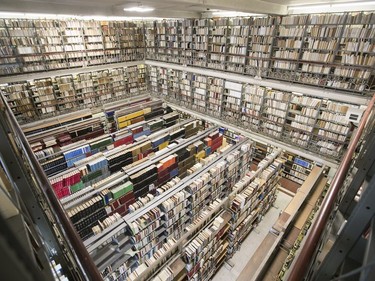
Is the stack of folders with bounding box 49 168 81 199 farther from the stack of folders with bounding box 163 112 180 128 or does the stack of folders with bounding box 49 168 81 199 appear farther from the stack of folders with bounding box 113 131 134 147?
the stack of folders with bounding box 163 112 180 128

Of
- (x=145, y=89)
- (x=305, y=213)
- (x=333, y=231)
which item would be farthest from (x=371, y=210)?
(x=145, y=89)

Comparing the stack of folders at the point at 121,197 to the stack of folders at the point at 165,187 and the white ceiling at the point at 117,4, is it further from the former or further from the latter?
the white ceiling at the point at 117,4

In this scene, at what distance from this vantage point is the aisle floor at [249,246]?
16.6 ft

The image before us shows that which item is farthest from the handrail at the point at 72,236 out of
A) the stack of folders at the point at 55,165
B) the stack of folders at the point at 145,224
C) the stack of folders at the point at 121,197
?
the stack of folders at the point at 55,165

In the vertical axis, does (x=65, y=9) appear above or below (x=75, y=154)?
above

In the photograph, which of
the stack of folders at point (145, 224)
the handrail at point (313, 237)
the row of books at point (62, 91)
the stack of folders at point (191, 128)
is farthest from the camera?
the row of books at point (62, 91)

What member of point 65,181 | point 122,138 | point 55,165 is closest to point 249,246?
point 65,181

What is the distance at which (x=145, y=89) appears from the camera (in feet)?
38.7

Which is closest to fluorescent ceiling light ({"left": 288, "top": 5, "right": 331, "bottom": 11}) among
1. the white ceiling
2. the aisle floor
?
the white ceiling

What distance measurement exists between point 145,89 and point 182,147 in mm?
6673

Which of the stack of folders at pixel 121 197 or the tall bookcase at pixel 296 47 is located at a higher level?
the tall bookcase at pixel 296 47

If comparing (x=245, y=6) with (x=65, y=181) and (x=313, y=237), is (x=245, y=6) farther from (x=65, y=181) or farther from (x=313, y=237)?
(x=65, y=181)

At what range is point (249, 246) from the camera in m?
5.64

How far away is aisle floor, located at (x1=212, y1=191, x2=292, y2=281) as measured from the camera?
5066 millimetres
